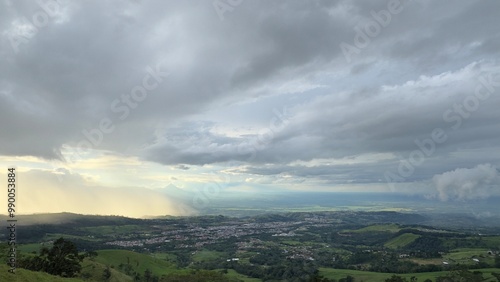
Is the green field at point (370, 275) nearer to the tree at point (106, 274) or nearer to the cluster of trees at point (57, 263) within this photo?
the tree at point (106, 274)

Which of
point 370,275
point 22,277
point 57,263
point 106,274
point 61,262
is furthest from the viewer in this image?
point 370,275

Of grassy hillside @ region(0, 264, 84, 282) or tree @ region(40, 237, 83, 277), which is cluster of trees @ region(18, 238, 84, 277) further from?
grassy hillside @ region(0, 264, 84, 282)

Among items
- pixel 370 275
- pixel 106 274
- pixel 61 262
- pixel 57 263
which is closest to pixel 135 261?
pixel 106 274

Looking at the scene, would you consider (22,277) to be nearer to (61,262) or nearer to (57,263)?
(57,263)

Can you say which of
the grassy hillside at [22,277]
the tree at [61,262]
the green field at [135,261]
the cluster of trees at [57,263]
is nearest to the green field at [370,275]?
the green field at [135,261]

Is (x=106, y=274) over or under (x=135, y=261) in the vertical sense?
over

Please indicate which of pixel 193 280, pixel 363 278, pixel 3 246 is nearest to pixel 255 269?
pixel 363 278

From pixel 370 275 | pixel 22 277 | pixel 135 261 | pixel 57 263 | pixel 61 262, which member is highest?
pixel 22 277

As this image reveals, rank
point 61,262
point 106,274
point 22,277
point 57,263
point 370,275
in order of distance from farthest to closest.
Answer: point 370,275
point 106,274
point 61,262
point 57,263
point 22,277

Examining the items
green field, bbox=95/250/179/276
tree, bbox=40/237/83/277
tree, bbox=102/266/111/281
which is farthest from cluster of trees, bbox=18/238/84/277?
green field, bbox=95/250/179/276

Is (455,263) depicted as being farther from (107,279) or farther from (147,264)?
(107,279)

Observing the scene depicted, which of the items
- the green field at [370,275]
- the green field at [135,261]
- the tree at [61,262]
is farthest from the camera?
the green field at [135,261]
